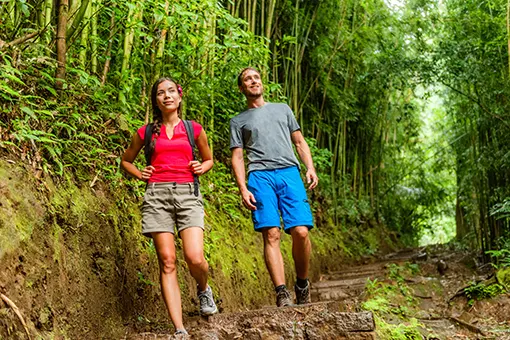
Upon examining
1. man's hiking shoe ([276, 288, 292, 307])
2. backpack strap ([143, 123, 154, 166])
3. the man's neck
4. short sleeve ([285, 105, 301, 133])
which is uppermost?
the man's neck

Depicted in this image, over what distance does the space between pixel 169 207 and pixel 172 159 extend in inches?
10.0

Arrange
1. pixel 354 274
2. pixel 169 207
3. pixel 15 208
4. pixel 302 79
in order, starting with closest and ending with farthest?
pixel 15 208, pixel 169 207, pixel 354 274, pixel 302 79

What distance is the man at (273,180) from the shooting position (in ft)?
11.7

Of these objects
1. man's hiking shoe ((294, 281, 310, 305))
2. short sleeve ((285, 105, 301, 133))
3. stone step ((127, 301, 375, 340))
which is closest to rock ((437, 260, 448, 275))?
man's hiking shoe ((294, 281, 310, 305))

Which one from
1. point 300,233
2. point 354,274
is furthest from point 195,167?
point 354,274

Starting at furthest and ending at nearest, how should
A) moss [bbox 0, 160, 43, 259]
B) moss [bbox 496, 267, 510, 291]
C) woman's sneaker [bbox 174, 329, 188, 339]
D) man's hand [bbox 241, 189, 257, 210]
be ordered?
moss [bbox 496, 267, 510, 291]
man's hand [bbox 241, 189, 257, 210]
woman's sneaker [bbox 174, 329, 188, 339]
moss [bbox 0, 160, 43, 259]

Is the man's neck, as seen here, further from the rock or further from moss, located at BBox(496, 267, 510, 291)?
the rock

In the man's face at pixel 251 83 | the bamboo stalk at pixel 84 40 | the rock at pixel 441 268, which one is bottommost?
the rock at pixel 441 268

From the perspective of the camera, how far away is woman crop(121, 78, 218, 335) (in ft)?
9.86

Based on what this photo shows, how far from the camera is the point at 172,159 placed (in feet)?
10.2

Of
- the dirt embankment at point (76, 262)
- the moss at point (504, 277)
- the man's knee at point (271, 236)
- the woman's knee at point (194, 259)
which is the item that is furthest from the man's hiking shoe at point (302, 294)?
the moss at point (504, 277)

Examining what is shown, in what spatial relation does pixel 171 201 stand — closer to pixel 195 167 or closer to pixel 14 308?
pixel 195 167

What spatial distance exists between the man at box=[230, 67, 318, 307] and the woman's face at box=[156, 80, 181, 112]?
25.0 inches

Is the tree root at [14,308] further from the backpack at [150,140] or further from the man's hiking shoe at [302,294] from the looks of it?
the man's hiking shoe at [302,294]
